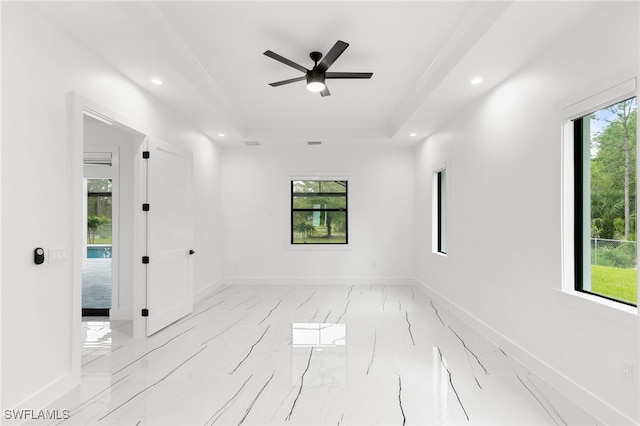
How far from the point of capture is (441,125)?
16.8 feet

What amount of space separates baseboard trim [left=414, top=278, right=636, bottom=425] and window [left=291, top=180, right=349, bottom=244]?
124 inches

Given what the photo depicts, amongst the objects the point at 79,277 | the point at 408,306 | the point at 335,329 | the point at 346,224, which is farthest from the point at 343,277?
the point at 79,277

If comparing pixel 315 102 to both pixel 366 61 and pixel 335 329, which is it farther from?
pixel 335 329

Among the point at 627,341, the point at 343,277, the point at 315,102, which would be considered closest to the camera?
the point at 627,341

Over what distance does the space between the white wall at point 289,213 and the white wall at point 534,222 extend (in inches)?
77.3

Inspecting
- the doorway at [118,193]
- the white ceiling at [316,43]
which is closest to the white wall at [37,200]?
the white ceiling at [316,43]

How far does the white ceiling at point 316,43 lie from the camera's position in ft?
8.14

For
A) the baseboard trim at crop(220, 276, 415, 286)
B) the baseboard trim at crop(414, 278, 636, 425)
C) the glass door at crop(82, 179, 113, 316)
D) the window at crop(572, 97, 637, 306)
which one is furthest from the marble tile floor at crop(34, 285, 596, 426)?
the baseboard trim at crop(220, 276, 415, 286)

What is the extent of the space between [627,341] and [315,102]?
4.18 meters

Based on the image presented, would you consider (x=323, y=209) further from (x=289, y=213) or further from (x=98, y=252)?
(x=98, y=252)

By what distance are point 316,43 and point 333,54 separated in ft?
1.24

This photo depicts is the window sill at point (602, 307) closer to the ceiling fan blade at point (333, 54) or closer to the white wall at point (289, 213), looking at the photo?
the ceiling fan blade at point (333, 54)

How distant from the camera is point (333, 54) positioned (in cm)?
300

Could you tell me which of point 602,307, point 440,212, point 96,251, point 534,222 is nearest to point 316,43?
point 534,222
